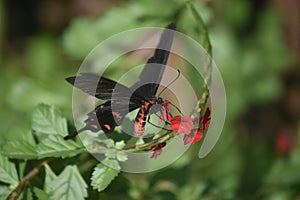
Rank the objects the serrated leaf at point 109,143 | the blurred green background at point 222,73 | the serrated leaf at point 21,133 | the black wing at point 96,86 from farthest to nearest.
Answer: the blurred green background at point 222,73 < the serrated leaf at point 21,133 < the serrated leaf at point 109,143 < the black wing at point 96,86

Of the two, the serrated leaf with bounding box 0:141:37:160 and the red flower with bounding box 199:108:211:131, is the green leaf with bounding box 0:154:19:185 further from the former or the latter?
the red flower with bounding box 199:108:211:131

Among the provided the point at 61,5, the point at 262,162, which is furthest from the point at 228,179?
the point at 61,5

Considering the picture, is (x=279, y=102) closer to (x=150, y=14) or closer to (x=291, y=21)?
(x=291, y=21)

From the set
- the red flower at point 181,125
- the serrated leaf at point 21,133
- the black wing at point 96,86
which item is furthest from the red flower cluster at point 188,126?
the serrated leaf at point 21,133

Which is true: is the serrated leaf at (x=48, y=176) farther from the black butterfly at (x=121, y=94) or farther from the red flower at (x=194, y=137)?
the red flower at (x=194, y=137)

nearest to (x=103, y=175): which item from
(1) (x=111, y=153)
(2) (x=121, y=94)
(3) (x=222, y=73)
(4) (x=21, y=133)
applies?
(1) (x=111, y=153)

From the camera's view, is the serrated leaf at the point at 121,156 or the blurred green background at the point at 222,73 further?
the blurred green background at the point at 222,73

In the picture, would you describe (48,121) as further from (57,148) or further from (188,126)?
(188,126)
